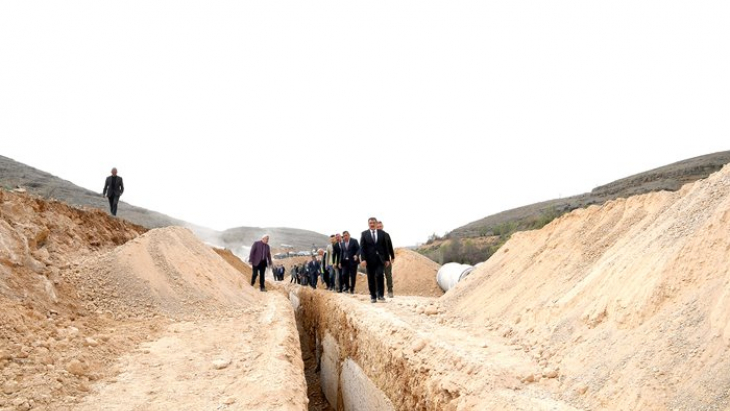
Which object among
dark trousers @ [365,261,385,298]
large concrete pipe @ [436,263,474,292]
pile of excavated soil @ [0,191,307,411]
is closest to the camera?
pile of excavated soil @ [0,191,307,411]

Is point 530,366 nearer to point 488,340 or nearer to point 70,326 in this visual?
point 488,340

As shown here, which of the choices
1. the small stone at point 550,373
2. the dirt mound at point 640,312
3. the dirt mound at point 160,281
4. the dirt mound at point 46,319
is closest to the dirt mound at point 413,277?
the dirt mound at point 160,281

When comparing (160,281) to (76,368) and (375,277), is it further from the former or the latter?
(76,368)

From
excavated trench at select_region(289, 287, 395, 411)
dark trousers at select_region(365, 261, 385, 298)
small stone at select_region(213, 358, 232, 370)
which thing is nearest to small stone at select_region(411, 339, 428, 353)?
excavated trench at select_region(289, 287, 395, 411)

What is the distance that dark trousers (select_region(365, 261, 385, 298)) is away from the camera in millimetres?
10387

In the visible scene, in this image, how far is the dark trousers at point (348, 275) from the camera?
46.4 ft

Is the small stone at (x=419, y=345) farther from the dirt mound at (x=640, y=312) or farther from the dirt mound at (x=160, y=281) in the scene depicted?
the dirt mound at (x=160, y=281)

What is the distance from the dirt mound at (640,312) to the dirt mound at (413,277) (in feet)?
38.0

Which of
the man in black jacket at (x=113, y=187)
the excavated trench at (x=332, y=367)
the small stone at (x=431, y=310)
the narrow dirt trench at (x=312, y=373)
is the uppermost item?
the man in black jacket at (x=113, y=187)

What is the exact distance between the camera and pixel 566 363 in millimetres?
4324

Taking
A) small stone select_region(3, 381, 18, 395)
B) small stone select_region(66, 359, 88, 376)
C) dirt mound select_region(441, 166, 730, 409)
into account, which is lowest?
small stone select_region(66, 359, 88, 376)

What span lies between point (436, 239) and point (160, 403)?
40.3m

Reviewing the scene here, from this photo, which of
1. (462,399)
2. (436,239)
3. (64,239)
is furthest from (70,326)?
(436,239)

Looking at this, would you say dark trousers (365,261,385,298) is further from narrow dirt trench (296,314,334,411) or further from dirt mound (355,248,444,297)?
dirt mound (355,248,444,297)
